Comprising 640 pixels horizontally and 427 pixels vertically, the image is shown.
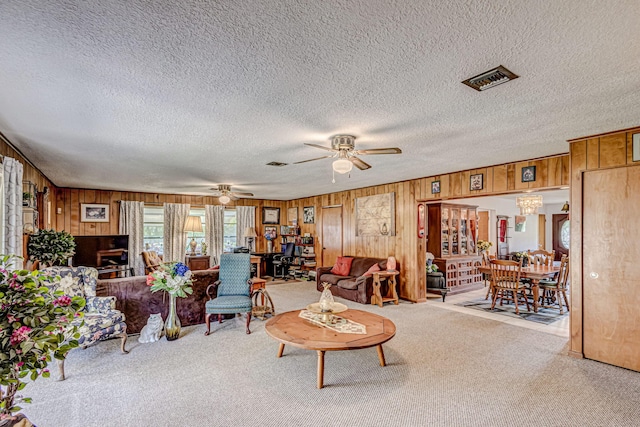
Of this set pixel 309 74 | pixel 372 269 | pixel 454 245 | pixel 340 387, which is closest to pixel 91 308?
pixel 340 387

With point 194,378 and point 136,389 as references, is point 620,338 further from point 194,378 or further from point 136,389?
point 136,389

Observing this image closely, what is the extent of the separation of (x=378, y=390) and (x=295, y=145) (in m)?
2.58

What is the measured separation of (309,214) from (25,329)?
8314 millimetres

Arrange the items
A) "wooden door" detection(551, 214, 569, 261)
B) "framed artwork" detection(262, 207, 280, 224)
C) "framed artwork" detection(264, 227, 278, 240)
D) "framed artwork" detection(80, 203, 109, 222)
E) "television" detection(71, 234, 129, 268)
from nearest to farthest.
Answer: "television" detection(71, 234, 129, 268) → "framed artwork" detection(80, 203, 109, 222) → "framed artwork" detection(264, 227, 278, 240) → "framed artwork" detection(262, 207, 280, 224) → "wooden door" detection(551, 214, 569, 261)

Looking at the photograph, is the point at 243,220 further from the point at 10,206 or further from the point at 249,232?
the point at 10,206

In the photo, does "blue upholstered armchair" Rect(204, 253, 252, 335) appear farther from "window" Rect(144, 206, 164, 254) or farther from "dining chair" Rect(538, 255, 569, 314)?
"dining chair" Rect(538, 255, 569, 314)

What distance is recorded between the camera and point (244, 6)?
1414 millimetres

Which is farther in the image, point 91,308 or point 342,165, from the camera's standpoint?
point 91,308

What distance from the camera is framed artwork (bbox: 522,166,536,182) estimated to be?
4.34 metres

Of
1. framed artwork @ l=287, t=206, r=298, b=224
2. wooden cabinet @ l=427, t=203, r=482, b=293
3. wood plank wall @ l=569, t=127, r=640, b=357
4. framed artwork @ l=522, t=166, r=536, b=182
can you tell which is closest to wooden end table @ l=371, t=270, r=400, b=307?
wooden cabinet @ l=427, t=203, r=482, b=293

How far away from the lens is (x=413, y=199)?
6.20 meters

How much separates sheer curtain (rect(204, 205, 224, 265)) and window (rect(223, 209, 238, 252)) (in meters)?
0.27

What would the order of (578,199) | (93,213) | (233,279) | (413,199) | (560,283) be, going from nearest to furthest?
(578,199)
(233,279)
(560,283)
(413,199)
(93,213)

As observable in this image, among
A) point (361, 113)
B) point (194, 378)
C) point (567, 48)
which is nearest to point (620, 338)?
point (567, 48)
